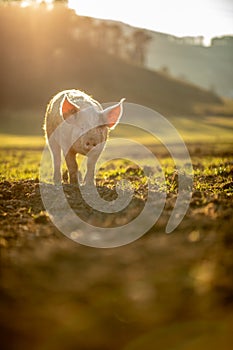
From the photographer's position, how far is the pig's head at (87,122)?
27.9 feet

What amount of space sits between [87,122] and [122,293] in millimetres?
5543

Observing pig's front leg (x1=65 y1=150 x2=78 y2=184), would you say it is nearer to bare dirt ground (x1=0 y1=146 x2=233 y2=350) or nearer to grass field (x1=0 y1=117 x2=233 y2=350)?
grass field (x1=0 y1=117 x2=233 y2=350)

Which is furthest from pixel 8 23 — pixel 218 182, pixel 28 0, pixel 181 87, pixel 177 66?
pixel 177 66

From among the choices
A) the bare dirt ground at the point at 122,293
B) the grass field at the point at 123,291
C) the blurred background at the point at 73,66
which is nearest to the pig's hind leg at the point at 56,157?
the grass field at the point at 123,291

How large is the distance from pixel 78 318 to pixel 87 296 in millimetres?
264

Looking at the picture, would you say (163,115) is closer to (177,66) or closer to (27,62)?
(27,62)

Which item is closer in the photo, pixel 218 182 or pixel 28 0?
pixel 218 182

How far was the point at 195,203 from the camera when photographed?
241 inches

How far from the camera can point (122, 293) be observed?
11.0ft

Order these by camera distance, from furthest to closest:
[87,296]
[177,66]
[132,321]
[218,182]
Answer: [177,66]
[218,182]
[87,296]
[132,321]

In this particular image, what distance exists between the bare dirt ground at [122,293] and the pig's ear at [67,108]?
13.5ft

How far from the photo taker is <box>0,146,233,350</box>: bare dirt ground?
118 inches

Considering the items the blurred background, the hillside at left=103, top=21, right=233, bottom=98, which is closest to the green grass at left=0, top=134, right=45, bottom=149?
the blurred background

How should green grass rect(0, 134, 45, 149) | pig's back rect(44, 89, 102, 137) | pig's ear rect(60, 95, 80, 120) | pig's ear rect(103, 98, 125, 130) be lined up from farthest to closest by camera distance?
1. green grass rect(0, 134, 45, 149)
2. pig's back rect(44, 89, 102, 137)
3. pig's ear rect(103, 98, 125, 130)
4. pig's ear rect(60, 95, 80, 120)
